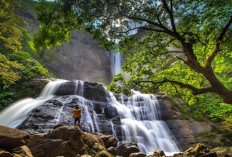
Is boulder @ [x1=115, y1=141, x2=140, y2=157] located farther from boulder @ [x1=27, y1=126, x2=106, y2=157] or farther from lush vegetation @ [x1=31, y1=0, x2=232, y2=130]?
lush vegetation @ [x1=31, y1=0, x2=232, y2=130]

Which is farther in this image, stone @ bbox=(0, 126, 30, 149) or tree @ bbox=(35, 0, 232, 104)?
tree @ bbox=(35, 0, 232, 104)

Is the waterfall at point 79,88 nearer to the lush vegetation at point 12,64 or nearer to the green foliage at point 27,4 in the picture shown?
the lush vegetation at point 12,64

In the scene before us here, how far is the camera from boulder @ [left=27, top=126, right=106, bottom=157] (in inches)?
167

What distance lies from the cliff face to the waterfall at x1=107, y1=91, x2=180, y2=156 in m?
22.3

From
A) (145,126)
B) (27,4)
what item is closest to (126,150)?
(145,126)

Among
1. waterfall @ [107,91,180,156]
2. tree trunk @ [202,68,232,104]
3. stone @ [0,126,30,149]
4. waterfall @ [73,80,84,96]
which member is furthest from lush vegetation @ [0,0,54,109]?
tree trunk @ [202,68,232,104]

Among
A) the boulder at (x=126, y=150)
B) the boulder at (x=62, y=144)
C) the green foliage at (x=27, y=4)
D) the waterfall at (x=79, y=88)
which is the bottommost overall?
the boulder at (x=126, y=150)

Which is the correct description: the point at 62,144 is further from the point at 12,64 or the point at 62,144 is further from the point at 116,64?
the point at 116,64

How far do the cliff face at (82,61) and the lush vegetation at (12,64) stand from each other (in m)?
14.0

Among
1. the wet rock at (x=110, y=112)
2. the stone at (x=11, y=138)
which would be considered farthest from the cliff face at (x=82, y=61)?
the stone at (x=11, y=138)

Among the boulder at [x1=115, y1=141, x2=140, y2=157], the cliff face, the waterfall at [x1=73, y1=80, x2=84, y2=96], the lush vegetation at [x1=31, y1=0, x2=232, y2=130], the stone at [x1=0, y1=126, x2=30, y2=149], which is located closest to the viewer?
the stone at [x1=0, y1=126, x2=30, y2=149]

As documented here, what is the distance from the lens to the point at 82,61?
36938mm

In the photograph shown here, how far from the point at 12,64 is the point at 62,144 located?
920cm

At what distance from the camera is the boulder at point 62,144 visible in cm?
425
